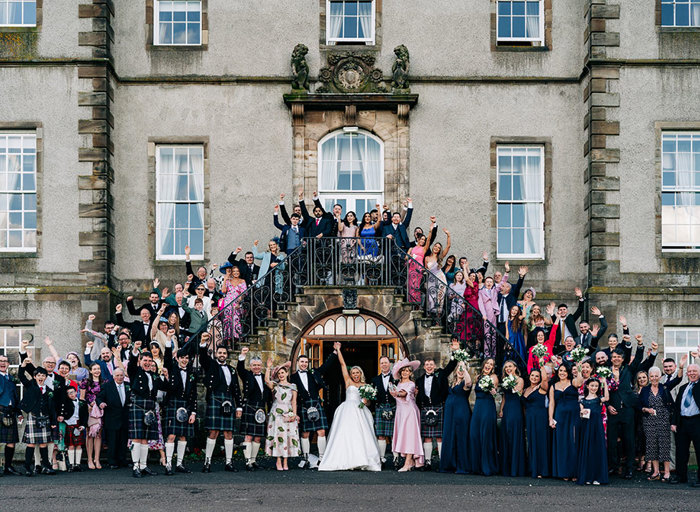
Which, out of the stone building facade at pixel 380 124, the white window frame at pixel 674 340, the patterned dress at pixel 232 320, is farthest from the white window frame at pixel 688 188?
the patterned dress at pixel 232 320

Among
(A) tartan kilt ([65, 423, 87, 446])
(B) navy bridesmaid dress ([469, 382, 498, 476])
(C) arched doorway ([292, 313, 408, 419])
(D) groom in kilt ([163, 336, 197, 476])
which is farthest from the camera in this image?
(C) arched doorway ([292, 313, 408, 419])

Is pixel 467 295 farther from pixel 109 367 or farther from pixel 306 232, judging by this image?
pixel 109 367

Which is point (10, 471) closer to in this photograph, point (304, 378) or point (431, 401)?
point (304, 378)

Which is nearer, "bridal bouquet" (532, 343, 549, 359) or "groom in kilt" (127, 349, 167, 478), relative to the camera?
"groom in kilt" (127, 349, 167, 478)

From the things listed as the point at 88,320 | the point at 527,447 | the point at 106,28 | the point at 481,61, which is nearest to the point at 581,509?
the point at 527,447

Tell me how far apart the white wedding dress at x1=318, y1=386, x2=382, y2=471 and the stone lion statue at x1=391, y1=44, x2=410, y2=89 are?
7649mm

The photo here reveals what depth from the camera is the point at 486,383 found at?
15188 mm

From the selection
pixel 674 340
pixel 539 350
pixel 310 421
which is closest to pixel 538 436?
pixel 539 350

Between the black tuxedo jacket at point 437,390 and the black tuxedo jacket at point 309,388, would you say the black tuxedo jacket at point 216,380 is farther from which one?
the black tuxedo jacket at point 437,390

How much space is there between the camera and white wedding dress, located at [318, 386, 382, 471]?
15625 millimetres

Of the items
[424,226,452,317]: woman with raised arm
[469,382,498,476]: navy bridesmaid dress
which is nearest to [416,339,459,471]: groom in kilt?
[469,382,498,476]: navy bridesmaid dress

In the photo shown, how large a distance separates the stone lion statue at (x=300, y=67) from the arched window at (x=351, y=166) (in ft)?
3.86

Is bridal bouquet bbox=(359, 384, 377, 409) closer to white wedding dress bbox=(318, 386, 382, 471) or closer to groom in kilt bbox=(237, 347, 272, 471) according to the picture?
white wedding dress bbox=(318, 386, 382, 471)

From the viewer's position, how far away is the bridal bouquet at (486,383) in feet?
49.8
